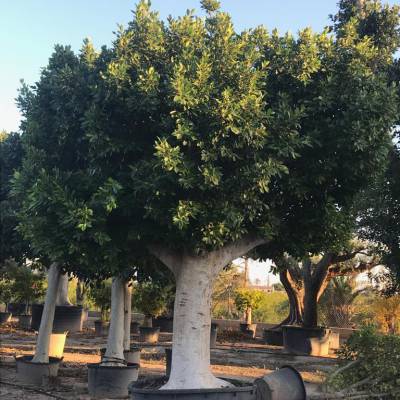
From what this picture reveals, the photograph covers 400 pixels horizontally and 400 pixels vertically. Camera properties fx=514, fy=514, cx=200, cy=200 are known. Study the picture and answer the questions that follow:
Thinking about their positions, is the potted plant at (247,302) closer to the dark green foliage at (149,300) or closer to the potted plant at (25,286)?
the dark green foliage at (149,300)

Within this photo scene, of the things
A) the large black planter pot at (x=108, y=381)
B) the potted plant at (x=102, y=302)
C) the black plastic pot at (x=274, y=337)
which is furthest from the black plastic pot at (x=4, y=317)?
the large black planter pot at (x=108, y=381)

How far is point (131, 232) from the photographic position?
7508mm

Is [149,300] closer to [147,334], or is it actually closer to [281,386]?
[147,334]

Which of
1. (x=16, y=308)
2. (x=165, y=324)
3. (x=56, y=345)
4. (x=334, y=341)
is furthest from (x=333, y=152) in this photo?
(x=16, y=308)

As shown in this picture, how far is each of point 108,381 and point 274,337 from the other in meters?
14.5

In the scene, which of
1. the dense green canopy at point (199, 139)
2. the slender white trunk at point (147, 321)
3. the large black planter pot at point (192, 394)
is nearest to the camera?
the dense green canopy at point (199, 139)

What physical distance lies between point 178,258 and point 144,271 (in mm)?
2251

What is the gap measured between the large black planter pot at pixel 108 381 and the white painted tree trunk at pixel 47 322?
1676 mm

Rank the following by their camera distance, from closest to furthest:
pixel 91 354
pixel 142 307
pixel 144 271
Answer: pixel 144 271
pixel 91 354
pixel 142 307

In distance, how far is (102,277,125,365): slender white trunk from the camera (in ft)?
33.4

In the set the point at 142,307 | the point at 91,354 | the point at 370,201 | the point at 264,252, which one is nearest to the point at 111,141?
the point at 264,252

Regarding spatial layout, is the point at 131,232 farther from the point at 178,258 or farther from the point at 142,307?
the point at 142,307

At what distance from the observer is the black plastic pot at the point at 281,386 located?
7.78 m

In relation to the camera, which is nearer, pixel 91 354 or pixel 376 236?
pixel 376 236
